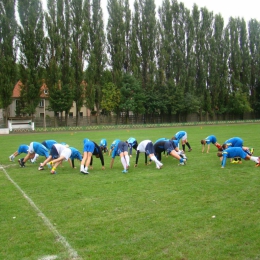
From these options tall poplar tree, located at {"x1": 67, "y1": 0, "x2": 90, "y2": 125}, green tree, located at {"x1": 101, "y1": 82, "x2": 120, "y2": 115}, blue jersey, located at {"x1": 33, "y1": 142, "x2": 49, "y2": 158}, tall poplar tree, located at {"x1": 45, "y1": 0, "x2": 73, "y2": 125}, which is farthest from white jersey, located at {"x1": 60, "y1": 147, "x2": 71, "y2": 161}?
green tree, located at {"x1": 101, "y1": 82, "x2": 120, "y2": 115}

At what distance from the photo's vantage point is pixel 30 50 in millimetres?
47156

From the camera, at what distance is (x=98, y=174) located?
37.1 ft

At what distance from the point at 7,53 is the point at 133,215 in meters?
46.1

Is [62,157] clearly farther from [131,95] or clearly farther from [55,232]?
[131,95]

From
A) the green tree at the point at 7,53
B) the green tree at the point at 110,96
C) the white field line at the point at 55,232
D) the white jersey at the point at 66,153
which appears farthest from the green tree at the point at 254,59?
the white field line at the point at 55,232

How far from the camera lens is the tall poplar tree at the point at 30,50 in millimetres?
47188

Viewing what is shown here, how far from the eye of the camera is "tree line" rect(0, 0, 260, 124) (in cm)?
4753

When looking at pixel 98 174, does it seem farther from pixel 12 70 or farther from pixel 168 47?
pixel 168 47

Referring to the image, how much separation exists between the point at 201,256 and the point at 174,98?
54018mm

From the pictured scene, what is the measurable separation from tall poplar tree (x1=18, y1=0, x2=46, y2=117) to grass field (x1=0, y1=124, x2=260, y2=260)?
3903cm

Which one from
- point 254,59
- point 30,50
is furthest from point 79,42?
point 254,59

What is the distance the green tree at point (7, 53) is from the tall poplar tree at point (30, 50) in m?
1.35

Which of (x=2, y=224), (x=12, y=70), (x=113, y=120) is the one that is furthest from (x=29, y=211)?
(x=113, y=120)

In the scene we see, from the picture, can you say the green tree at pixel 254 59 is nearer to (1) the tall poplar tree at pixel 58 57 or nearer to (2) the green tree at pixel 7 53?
(1) the tall poplar tree at pixel 58 57
